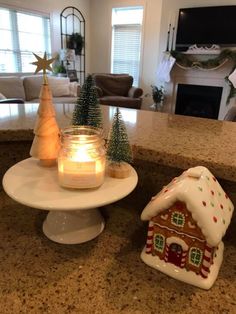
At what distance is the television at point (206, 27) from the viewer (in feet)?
12.8

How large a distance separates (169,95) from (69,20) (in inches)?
100

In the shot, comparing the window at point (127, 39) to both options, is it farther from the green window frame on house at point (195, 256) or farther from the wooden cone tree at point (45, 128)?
the green window frame on house at point (195, 256)

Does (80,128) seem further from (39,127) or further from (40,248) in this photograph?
(40,248)

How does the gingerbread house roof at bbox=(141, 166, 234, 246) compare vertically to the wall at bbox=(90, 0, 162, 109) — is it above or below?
below

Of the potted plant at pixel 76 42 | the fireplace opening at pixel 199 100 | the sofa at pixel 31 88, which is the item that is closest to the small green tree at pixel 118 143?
the sofa at pixel 31 88

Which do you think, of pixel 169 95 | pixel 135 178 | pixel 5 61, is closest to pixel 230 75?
pixel 169 95

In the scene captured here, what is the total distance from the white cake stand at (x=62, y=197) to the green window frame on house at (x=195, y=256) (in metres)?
0.17

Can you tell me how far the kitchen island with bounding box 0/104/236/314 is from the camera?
46 centimetres

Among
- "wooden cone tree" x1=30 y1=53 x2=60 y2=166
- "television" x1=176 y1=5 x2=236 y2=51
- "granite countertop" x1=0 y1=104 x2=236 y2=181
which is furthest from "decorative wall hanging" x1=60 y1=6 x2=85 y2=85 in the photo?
"wooden cone tree" x1=30 y1=53 x2=60 y2=166

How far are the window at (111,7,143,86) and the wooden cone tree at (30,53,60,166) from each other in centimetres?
506

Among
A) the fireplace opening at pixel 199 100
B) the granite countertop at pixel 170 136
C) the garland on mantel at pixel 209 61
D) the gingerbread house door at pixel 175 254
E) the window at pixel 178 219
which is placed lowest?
the fireplace opening at pixel 199 100

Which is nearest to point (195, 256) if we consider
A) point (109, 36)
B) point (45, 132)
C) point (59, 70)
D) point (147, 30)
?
point (45, 132)

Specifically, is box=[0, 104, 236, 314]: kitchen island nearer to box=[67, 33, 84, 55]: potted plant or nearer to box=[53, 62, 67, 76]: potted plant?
box=[53, 62, 67, 76]: potted plant

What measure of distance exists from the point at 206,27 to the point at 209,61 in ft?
1.76
